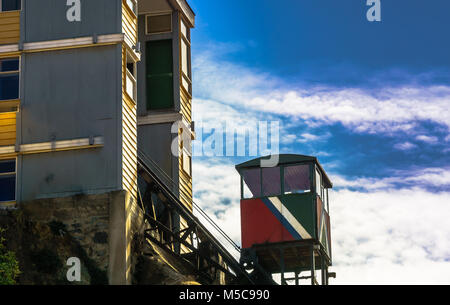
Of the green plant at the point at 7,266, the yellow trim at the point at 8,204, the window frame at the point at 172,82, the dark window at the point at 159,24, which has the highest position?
the dark window at the point at 159,24

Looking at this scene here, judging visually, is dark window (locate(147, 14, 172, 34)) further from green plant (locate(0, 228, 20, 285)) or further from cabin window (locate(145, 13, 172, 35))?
green plant (locate(0, 228, 20, 285))

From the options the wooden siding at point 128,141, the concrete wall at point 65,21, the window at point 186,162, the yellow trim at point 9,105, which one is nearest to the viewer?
the wooden siding at point 128,141

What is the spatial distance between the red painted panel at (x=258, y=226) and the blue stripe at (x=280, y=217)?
80 millimetres

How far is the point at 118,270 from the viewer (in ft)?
97.7

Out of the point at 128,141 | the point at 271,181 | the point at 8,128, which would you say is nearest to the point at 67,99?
the point at 8,128

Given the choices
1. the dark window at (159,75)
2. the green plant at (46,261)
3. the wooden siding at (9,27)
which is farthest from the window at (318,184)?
the wooden siding at (9,27)

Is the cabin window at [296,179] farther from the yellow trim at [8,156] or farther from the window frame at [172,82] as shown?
the yellow trim at [8,156]

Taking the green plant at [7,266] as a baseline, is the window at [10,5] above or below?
above

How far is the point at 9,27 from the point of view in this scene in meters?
32.7

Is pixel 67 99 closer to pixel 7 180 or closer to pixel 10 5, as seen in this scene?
pixel 7 180

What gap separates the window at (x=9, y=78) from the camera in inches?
1276
